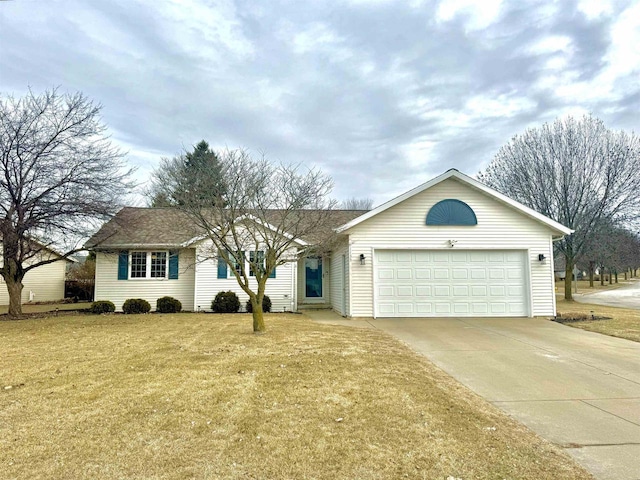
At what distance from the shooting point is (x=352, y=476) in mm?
3137

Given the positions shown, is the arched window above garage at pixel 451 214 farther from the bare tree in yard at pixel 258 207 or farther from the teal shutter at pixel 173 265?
the teal shutter at pixel 173 265

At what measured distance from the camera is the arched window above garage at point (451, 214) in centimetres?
1377

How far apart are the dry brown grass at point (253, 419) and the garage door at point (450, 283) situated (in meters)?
5.88

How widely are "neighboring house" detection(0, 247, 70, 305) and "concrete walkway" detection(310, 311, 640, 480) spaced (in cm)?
2173

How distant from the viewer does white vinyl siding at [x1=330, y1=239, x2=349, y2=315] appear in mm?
14281

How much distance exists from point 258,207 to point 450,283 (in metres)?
7.30

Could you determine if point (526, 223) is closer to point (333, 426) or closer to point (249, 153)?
point (249, 153)

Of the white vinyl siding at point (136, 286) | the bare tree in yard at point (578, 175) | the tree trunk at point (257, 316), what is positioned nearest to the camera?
the tree trunk at point (257, 316)

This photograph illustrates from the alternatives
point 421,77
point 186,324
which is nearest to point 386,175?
point 421,77

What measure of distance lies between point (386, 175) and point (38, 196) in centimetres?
1989

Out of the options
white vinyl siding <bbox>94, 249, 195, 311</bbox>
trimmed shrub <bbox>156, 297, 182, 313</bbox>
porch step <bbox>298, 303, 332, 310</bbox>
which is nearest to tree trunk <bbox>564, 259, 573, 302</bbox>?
porch step <bbox>298, 303, 332, 310</bbox>

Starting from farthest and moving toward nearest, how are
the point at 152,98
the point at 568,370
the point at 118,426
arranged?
the point at 152,98 < the point at 568,370 < the point at 118,426

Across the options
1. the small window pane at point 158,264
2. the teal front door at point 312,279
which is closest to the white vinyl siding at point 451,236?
the teal front door at point 312,279

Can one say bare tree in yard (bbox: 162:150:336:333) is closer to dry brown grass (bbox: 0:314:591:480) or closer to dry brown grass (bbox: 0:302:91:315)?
dry brown grass (bbox: 0:314:591:480)
